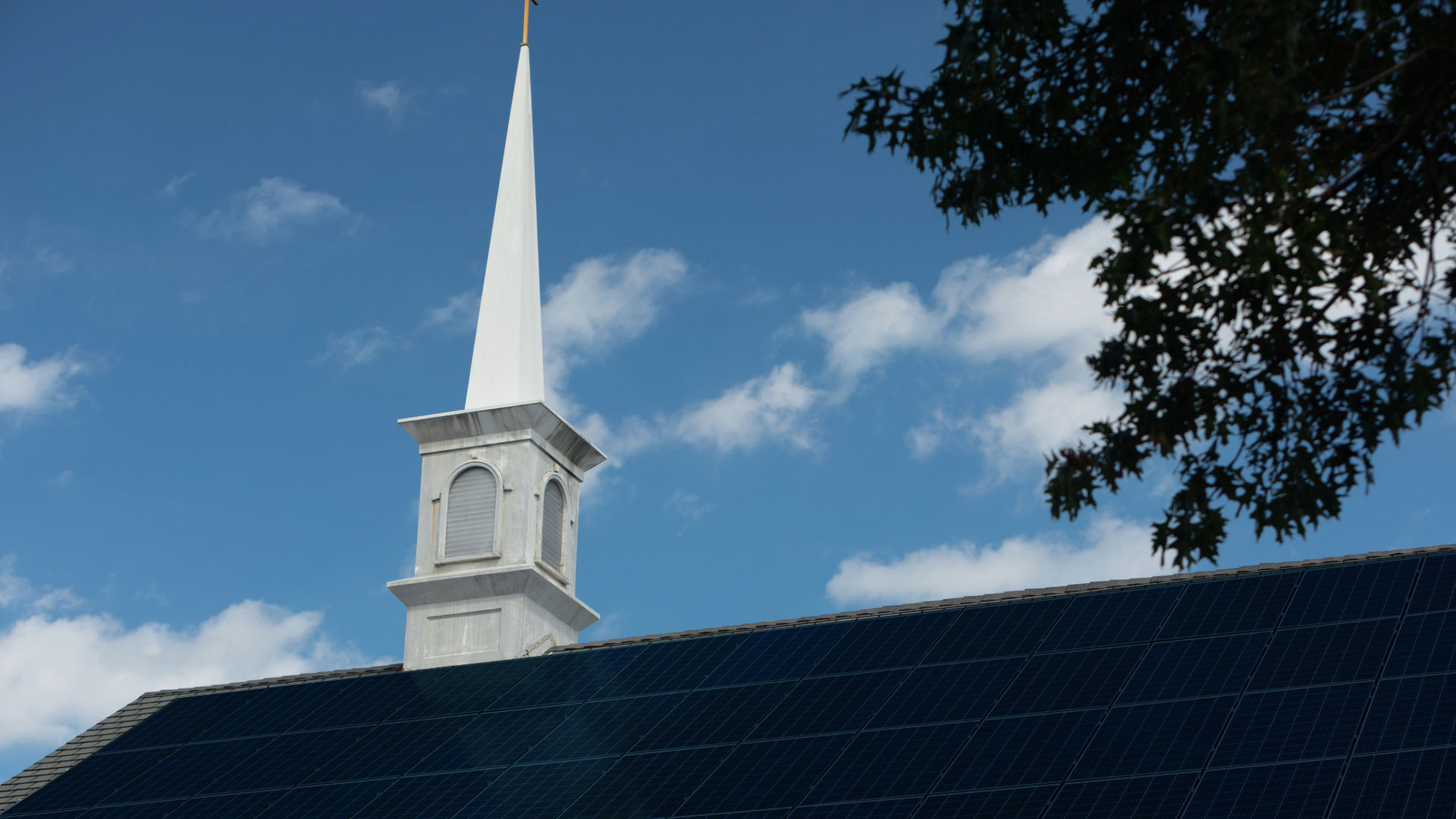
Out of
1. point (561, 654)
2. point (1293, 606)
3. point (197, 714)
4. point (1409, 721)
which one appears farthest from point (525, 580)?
point (1409, 721)

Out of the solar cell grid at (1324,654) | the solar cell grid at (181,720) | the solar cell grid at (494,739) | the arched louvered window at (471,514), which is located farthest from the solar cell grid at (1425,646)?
the solar cell grid at (181,720)

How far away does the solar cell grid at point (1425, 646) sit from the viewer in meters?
20.2

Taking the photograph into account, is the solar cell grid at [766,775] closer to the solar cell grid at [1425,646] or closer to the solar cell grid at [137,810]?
the solar cell grid at [1425,646]

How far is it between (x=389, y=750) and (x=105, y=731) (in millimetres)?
7725

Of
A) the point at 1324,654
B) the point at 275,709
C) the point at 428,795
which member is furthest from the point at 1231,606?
the point at 275,709

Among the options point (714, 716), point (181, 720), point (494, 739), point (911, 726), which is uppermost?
point (181, 720)

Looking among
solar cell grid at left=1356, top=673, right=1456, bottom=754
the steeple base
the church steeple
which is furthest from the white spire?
solar cell grid at left=1356, top=673, right=1456, bottom=754

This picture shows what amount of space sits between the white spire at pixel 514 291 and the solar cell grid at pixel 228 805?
33.5 feet

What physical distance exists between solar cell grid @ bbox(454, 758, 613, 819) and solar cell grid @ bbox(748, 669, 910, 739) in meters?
2.49

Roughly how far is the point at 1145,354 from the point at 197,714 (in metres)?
24.0

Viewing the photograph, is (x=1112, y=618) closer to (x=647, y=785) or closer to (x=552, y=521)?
(x=647, y=785)

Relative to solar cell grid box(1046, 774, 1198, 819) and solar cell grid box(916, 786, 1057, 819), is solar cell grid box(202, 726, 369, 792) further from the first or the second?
solar cell grid box(1046, 774, 1198, 819)

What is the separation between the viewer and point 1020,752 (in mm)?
20719

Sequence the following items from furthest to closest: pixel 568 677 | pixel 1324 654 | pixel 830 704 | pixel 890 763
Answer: pixel 568 677
pixel 830 704
pixel 1324 654
pixel 890 763
